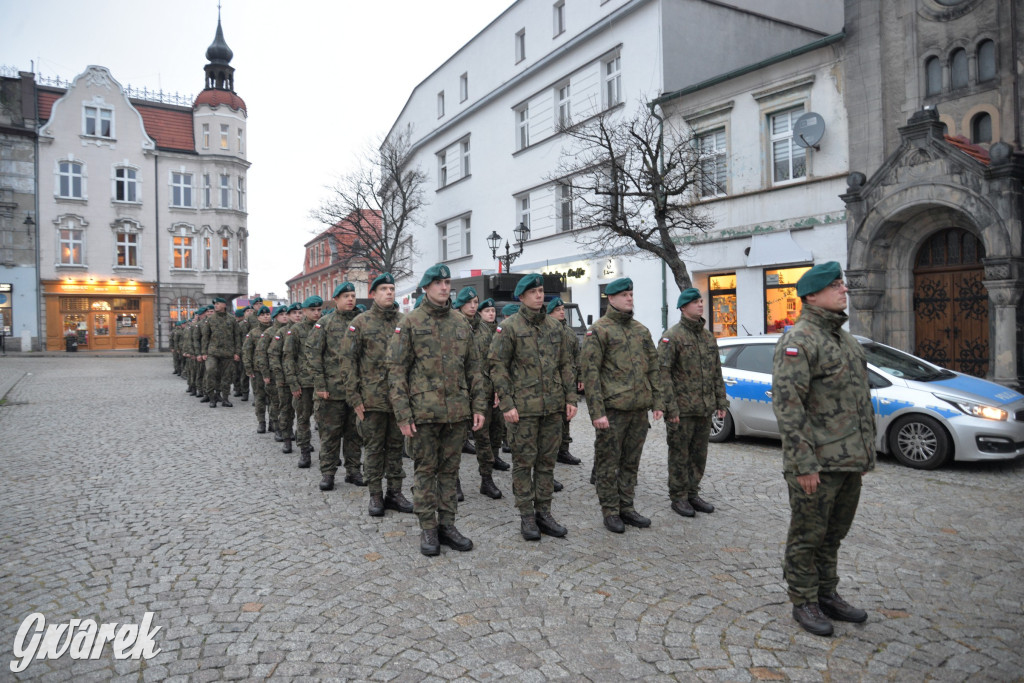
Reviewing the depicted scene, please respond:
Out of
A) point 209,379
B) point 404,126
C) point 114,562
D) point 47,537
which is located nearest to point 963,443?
point 114,562

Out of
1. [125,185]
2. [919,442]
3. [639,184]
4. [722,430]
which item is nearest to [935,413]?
[919,442]

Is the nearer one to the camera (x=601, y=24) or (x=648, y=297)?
(x=648, y=297)

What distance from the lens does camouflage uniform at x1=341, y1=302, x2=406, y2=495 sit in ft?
20.4

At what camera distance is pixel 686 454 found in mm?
6133

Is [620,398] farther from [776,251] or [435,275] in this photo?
[776,251]

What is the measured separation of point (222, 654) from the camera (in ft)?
11.6

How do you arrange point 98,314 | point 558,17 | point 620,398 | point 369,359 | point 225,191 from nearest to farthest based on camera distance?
point 620,398, point 369,359, point 558,17, point 98,314, point 225,191

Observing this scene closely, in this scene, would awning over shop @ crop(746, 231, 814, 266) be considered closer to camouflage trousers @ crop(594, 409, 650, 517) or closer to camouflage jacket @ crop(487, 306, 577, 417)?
camouflage trousers @ crop(594, 409, 650, 517)

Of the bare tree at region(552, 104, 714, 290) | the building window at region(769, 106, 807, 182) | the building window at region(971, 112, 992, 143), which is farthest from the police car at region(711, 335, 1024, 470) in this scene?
the building window at region(769, 106, 807, 182)

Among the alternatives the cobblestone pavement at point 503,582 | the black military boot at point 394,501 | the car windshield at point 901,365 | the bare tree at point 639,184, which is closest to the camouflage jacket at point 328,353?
the cobblestone pavement at point 503,582

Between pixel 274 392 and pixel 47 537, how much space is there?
5.02 m

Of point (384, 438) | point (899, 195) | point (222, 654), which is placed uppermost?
point (899, 195)

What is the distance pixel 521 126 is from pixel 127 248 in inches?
1081

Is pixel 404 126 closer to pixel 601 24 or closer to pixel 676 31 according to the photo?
pixel 601 24
